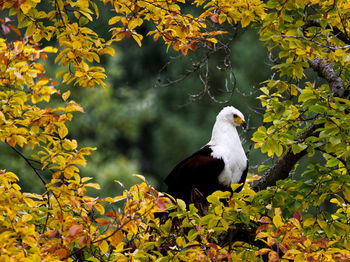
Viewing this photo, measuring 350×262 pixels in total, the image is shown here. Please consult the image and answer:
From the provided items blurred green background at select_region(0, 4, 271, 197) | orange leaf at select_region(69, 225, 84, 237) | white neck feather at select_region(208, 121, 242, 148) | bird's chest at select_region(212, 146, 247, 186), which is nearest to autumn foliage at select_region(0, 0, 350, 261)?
orange leaf at select_region(69, 225, 84, 237)

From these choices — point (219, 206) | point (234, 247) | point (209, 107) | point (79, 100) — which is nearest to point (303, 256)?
point (219, 206)

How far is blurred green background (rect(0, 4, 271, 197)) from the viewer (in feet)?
45.6

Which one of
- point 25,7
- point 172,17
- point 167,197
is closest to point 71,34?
point 25,7

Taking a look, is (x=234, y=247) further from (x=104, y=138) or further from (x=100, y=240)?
(x=104, y=138)

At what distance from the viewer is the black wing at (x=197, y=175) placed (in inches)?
194

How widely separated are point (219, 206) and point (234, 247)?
2.11ft

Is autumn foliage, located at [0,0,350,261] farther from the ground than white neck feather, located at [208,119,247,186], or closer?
farther from the ground

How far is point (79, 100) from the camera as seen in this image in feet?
49.2

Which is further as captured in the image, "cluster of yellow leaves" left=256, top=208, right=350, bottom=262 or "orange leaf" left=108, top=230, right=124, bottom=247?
"orange leaf" left=108, top=230, right=124, bottom=247

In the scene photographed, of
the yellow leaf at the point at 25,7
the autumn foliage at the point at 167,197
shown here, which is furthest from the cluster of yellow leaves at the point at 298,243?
the yellow leaf at the point at 25,7

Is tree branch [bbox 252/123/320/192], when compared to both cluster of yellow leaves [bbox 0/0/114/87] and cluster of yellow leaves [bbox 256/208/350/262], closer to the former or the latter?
cluster of yellow leaves [bbox 256/208/350/262]

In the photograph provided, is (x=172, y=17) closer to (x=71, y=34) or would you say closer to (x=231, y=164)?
(x=71, y=34)

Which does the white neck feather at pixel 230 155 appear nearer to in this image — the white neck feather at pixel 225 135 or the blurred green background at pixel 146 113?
the white neck feather at pixel 225 135

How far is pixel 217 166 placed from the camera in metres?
4.90
